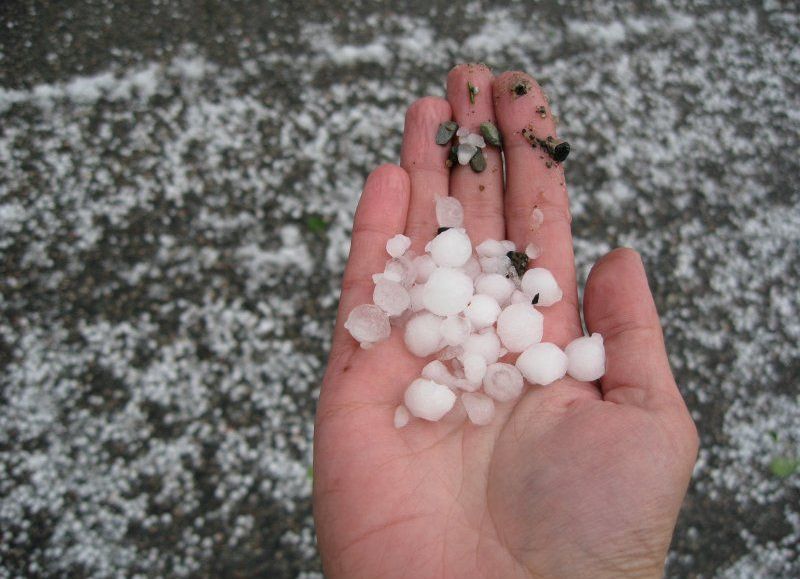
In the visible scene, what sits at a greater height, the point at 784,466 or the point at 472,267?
the point at 472,267

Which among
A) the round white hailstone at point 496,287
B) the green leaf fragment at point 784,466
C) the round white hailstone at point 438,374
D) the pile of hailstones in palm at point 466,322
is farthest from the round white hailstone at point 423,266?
the green leaf fragment at point 784,466

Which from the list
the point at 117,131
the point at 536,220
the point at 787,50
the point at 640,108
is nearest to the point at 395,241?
the point at 536,220

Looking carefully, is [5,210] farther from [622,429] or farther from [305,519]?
[622,429]

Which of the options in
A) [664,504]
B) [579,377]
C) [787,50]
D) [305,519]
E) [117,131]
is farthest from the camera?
[787,50]

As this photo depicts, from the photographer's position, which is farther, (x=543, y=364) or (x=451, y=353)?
(x=451, y=353)

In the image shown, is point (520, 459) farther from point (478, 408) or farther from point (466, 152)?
point (466, 152)

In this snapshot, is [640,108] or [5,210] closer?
[5,210]

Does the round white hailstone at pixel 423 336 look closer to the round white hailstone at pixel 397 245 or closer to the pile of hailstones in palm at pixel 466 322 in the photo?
the pile of hailstones in palm at pixel 466 322

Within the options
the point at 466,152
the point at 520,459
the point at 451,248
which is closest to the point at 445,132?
the point at 466,152
